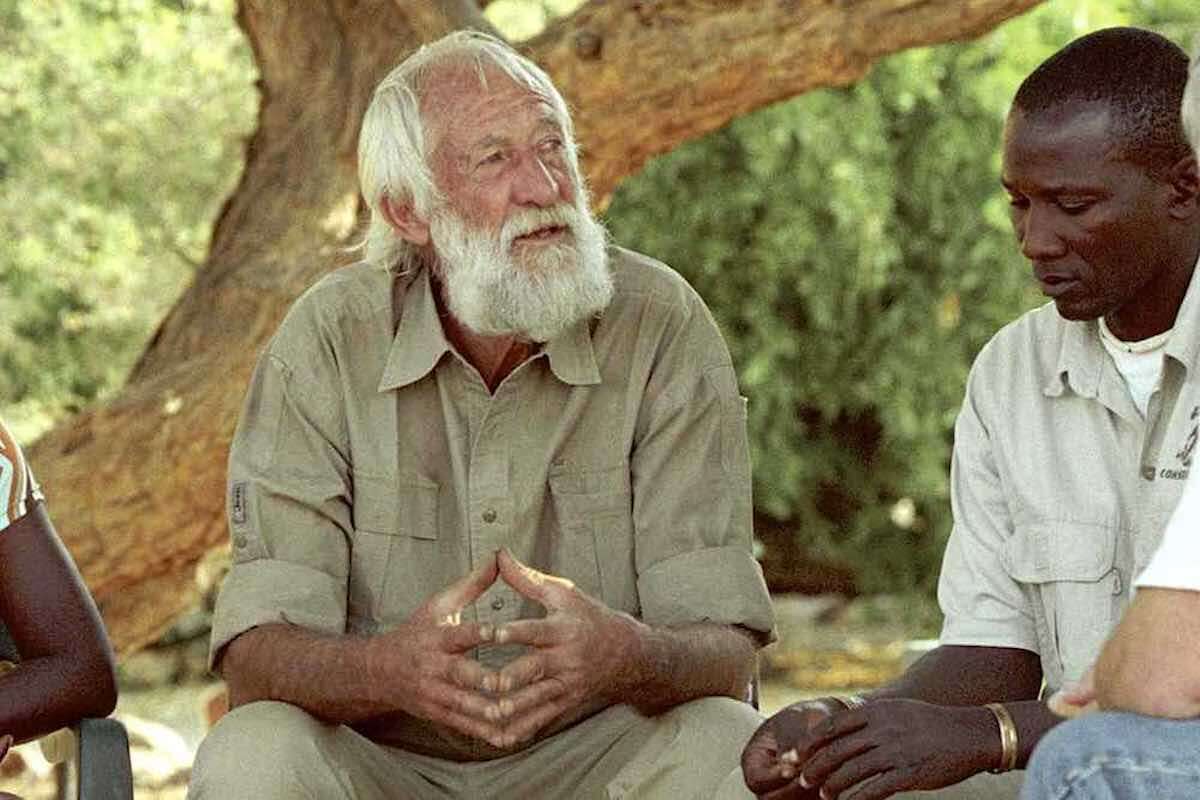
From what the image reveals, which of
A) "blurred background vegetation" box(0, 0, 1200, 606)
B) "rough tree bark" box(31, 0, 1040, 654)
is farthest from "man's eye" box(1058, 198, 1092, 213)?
"blurred background vegetation" box(0, 0, 1200, 606)

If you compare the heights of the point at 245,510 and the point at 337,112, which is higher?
the point at 337,112

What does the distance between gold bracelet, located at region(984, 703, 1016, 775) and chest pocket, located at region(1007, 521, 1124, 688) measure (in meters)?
0.31

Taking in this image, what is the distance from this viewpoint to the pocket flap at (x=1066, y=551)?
3.39 m

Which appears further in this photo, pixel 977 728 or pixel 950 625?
pixel 950 625

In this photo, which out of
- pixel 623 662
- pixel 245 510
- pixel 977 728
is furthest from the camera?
pixel 245 510

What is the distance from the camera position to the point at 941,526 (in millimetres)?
10391

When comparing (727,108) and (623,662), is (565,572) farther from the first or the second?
(727,108)

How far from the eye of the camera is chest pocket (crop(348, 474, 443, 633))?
3.80 metres

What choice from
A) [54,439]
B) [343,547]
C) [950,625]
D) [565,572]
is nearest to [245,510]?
[343,547]

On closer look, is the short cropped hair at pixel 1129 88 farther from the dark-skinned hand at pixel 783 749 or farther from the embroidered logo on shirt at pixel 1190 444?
the dark-skinned hand at pixel 783 749

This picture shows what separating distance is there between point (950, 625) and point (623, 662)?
1.70 feet

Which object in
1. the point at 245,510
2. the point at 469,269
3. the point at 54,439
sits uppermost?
the point at 469,269

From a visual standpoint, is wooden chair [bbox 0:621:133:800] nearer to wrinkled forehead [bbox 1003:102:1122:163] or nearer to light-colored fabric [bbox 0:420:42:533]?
light-colored fabric [bbox 0:420:42:533]

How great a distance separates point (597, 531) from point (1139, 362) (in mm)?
969
